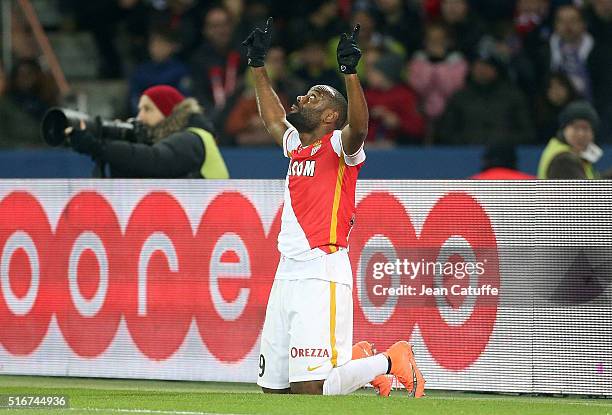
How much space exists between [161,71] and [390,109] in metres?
2.57

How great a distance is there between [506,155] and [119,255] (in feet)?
14.2

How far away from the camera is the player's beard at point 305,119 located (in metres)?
9.69

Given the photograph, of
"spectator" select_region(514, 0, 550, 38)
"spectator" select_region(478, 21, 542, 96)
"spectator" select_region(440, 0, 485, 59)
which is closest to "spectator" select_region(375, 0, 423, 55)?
"spectator" select_region(440, 0, 485, 59)

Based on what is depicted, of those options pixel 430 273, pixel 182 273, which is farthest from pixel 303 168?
pixel 182 273

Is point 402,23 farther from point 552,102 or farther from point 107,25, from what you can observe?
point 107,25

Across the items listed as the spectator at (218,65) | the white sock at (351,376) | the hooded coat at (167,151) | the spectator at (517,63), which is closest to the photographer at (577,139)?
the hooded coat at (167,151)

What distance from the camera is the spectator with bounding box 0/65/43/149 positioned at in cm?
1805

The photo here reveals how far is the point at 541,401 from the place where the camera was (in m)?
10.5

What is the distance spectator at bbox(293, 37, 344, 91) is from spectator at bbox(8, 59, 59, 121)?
125 inches

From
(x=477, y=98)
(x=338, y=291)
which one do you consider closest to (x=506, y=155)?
(x=477, y=98)

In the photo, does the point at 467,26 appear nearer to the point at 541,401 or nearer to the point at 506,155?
the point at 506,155

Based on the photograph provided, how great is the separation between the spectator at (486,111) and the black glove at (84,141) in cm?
552

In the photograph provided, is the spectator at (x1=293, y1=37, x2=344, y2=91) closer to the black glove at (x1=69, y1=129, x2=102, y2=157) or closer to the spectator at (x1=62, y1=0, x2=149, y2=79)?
the spectator at (x1=62, y1=0, x2=149, y2=79)

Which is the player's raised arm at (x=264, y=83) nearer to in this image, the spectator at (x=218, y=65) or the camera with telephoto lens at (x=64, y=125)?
the camera with telephoto lens at (x=64, y=125)
